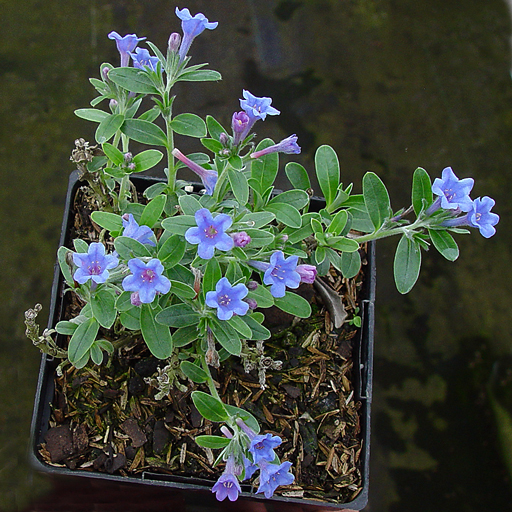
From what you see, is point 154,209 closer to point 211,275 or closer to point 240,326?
point 211,275

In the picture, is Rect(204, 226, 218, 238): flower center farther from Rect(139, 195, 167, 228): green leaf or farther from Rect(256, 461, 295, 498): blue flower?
Rect(256, 461, 295, 498): blue flower

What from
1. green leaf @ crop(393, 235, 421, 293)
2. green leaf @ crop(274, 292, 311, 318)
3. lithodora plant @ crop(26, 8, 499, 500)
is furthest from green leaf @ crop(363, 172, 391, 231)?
green leaf @ crop(274, 292, 311, 318)

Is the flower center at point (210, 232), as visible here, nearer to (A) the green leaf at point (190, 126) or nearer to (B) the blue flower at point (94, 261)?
(B) the blue flower at point (94, 261)

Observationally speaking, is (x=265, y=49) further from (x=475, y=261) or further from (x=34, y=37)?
(x=475, y=261)

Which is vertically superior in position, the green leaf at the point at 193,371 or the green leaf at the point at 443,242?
the green leaf at the point at 443,242

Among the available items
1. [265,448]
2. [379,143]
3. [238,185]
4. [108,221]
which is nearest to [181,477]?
[265,448]

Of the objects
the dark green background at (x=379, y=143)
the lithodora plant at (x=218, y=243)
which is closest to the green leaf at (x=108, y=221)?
the lithodora plant at (x=218, y=243)

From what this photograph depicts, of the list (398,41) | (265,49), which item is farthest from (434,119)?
(265,49)
